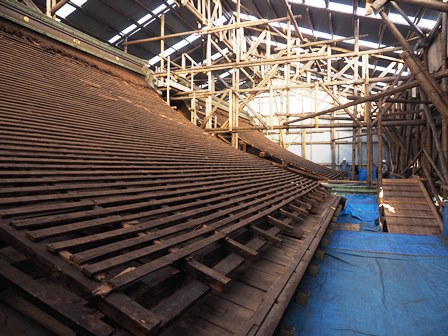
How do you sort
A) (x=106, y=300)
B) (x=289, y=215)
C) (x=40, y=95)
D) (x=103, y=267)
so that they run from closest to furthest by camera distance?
(x=106, y=300) → (x=103, y=267) → (x=289, y=215) → (x=40, y=95)

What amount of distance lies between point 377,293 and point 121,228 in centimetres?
261

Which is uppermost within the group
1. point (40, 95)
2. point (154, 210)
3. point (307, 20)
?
point (307, 20)

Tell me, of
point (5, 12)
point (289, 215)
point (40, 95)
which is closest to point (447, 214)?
point (289, 215)

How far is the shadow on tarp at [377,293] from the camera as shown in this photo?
2344mm

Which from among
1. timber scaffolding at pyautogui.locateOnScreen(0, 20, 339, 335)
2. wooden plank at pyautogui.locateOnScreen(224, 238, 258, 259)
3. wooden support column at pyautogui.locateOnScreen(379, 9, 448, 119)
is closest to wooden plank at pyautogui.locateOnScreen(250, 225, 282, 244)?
timber scaffolding at pyautogui.locateOnScreen(0, 20, 339, 335)

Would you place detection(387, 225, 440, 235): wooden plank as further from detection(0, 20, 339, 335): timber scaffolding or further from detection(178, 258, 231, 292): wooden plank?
detection(178, 258, 231, 292): wooden plank

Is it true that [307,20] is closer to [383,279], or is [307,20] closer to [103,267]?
[383,279]

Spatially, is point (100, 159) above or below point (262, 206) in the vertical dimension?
above

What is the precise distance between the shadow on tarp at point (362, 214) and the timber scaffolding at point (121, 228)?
178cm

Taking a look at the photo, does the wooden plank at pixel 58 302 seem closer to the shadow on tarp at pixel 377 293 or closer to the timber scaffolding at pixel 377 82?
the shadow on tarp at pixel 377 293

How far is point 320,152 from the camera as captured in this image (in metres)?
21.9

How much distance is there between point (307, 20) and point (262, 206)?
9.93 meters

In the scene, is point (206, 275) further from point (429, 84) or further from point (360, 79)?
point (360, 79)

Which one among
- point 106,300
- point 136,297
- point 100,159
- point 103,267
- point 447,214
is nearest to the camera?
point 106,300
